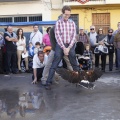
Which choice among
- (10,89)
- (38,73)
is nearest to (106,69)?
(38,73)

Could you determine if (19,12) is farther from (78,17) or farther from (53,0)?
(78,17)

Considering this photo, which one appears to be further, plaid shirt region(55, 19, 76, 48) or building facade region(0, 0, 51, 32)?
building facade region(0, 0, 51, 32)

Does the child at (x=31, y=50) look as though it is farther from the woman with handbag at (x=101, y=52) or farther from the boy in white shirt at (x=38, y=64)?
the boy in white shirt at (x=38, y=64)

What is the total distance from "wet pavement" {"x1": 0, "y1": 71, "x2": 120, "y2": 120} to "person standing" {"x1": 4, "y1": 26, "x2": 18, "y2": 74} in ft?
6.85

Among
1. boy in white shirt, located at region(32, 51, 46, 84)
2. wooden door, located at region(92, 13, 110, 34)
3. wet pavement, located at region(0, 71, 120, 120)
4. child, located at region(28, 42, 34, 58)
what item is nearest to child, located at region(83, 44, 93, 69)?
wet pavement, located at region(0, 71, 120, 120)

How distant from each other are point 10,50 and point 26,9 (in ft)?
31.3

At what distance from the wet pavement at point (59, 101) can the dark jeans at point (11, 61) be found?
2.07 metres

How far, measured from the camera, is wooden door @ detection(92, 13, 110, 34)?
21.8 m

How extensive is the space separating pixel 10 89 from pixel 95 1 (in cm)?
1269

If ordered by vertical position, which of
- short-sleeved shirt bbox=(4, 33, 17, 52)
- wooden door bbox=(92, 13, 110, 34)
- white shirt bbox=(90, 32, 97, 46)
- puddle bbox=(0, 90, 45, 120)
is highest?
wooden door bbox=(92, 13, 110, 34)

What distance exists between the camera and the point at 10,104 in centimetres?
823

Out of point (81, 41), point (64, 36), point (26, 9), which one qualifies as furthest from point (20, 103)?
point (26, 9)

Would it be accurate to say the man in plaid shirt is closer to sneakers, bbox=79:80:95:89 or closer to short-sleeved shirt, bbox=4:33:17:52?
sneakers, bbox=79:80:95:89

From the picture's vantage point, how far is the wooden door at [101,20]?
21.8 m
